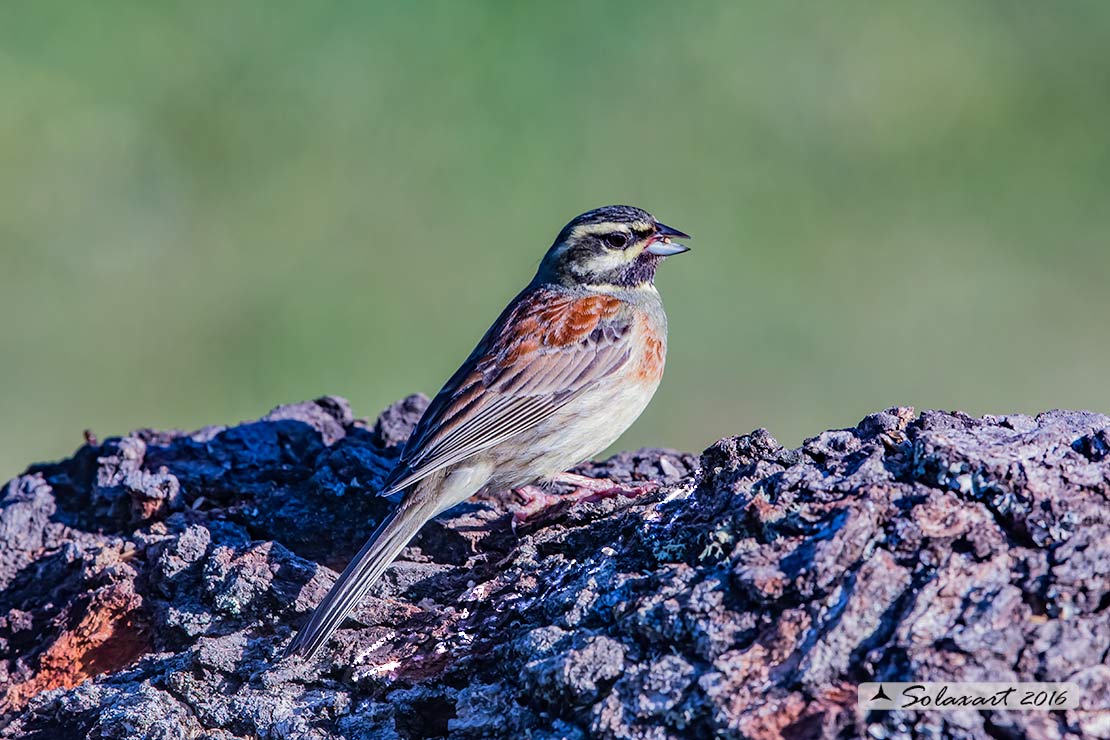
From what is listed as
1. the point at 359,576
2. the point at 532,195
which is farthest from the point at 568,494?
the point at 532,195

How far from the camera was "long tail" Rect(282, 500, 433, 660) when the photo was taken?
4344 millimetres

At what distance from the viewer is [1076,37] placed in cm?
1348

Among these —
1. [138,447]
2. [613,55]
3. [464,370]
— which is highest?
[613,55]

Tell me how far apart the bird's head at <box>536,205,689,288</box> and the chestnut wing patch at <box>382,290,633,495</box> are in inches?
6.2

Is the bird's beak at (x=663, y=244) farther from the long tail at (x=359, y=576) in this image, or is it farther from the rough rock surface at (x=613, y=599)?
the long tail at (x=359, y=576)

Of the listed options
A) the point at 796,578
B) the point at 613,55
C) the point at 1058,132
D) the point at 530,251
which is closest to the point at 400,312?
the point at 530,251

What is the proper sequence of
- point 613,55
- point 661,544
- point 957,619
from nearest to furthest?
point 957,619, point 661,544, point 613,55

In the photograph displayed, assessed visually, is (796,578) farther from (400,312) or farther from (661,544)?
(400,312)

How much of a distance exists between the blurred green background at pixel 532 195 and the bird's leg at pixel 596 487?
4.27m

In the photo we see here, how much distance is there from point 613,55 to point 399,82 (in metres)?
2.25

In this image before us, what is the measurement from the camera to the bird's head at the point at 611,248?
6.67 m

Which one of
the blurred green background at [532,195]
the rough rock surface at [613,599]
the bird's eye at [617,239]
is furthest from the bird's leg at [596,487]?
the blurred green background at [532,195]

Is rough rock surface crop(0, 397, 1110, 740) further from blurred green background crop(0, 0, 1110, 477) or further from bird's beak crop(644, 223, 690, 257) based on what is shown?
blurred green background crop(0, 0, 1110, 477)

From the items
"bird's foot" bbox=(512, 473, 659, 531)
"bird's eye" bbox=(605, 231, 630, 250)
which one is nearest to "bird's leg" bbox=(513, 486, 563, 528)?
"bird's foot" bbox=(512, 473, 659, 531)
